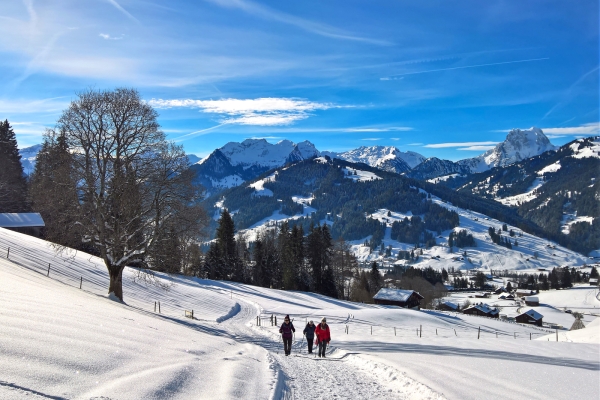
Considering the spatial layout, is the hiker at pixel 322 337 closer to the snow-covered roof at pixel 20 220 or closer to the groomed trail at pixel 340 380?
the groomed trail at pixel 340 380

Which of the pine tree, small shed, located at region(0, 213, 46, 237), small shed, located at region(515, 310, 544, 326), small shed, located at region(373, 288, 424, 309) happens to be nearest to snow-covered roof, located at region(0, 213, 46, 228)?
small shed, located at region(0, 213, 46, 237)

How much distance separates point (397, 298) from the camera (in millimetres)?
71688

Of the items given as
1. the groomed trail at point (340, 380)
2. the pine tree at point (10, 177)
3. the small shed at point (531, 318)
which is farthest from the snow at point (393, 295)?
the pine tree at point (10, 177)

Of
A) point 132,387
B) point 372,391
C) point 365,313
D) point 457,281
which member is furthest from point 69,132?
point 457,281

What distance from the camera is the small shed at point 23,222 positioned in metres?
44.8

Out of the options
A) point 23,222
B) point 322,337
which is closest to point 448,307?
point 322,337

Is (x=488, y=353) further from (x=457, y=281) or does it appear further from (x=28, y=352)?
(x=457, y=281)

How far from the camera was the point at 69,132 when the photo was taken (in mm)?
19422

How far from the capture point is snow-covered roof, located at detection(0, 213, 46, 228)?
44541 mm

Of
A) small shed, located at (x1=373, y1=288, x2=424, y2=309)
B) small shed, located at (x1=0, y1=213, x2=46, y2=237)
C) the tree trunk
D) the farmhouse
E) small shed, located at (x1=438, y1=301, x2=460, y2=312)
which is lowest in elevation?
small shed, located at (x1=438, y1=301, x2=460, y2=312)

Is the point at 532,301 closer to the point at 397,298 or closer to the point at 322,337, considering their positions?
the point at 397,298

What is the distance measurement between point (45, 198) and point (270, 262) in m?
55.7

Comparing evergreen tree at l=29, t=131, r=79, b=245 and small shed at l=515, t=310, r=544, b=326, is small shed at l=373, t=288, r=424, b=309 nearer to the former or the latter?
small shed at l=515, t=310, r=544, b=326

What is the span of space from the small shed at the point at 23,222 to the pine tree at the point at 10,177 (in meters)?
3.26
